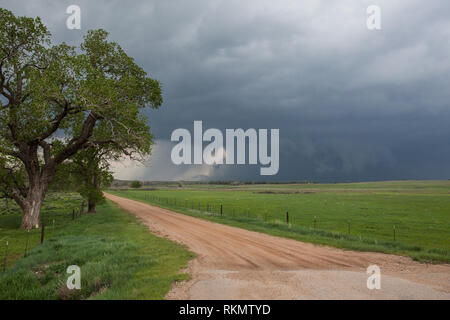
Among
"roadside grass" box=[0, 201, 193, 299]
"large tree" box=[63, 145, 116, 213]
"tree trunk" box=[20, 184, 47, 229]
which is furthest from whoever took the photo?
"large tree" box=[63, 145, 116, 213]

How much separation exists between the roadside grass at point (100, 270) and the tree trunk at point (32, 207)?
1078 cm

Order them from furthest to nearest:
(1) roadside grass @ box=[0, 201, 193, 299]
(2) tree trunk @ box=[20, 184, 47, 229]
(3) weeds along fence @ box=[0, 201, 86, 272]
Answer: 1. (2) tree trunk @ box=[20, 184, 47, 229]
2. (3) weeds along fence @ box=[0, 201, 86, 272]
3. (1) roadside grass @ box=[0, 201, 193, 299]

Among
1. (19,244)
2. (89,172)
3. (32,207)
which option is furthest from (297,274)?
(89,172)

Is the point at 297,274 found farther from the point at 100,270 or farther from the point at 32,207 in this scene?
the point at 32,207

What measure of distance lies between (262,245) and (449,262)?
30.1 ft

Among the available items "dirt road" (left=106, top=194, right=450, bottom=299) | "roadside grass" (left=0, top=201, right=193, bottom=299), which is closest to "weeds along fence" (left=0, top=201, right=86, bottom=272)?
"roadside grass" (left=0, top=201, right=193, bottom=299)

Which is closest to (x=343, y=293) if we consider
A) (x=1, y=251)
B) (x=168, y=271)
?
(x=168, y=271)

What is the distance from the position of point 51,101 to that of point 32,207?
10392 mm

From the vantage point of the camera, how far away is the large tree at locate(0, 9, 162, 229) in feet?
72.3

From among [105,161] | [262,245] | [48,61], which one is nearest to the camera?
[262,245]

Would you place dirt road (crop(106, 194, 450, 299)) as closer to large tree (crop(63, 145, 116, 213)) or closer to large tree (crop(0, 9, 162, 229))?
large tree (crop(0, 9, 162, 229))

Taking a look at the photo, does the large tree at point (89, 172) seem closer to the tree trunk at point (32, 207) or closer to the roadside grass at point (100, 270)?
the tree trunk at point (32, 207)
